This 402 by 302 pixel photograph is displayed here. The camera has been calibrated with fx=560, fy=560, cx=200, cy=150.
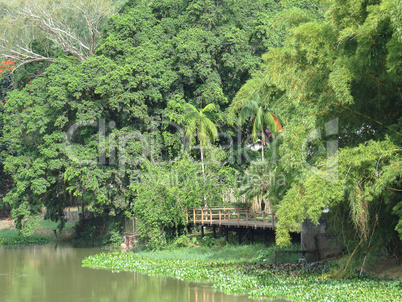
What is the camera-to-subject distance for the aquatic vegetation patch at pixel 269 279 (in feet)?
50.5

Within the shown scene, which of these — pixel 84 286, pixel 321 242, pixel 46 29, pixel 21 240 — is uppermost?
pixel 46 29

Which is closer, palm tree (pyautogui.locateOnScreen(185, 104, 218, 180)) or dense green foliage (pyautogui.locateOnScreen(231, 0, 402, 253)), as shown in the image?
dense green foliage (pyautogui.locateOnScreen(231, 0, 402, 253))

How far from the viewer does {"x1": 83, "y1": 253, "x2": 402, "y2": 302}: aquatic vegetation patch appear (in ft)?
A: 50.5

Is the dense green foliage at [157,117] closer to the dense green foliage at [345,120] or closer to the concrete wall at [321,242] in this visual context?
the dense green foliage at [345,120]

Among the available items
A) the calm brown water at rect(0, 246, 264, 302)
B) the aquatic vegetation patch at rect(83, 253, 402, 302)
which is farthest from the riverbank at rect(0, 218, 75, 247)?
the aquatic vegetation patch at rect(83, 253, 402, 302)

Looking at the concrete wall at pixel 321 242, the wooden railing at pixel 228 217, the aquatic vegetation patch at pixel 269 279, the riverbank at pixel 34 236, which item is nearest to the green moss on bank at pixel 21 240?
the riverbank at pixel 34 236

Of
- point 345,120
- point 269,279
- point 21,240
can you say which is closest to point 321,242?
point 269,279

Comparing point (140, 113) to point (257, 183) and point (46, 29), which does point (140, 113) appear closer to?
point (257, 183)

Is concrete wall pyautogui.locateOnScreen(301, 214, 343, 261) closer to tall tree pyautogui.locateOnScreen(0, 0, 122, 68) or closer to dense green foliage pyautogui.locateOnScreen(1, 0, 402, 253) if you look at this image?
dense green foliage pyautogui.locateOnScreen(1, 0, 402, 253)

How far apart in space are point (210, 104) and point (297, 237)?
9413 millimetres

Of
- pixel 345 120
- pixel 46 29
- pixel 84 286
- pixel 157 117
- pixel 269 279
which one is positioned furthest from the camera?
pixel 46 29

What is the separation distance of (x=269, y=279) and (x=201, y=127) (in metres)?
12.6

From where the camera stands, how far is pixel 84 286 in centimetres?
1991

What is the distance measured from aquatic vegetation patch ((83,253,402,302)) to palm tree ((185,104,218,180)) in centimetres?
744
